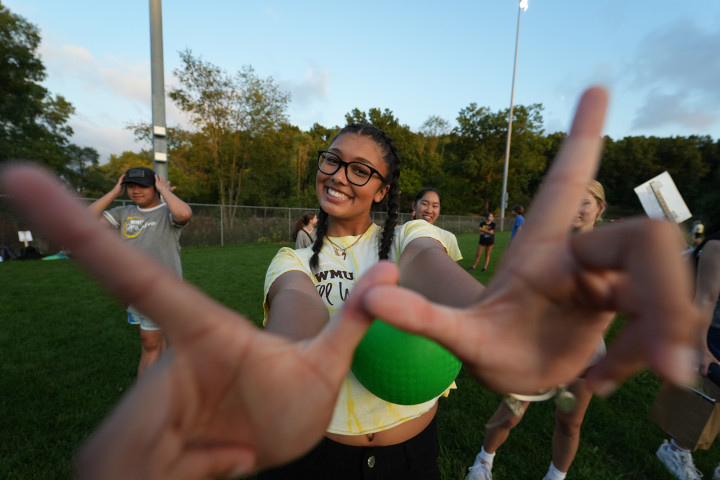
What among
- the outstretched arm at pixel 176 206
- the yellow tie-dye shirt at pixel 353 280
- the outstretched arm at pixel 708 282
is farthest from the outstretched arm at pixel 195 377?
the outstretched arm at pixel 176 206

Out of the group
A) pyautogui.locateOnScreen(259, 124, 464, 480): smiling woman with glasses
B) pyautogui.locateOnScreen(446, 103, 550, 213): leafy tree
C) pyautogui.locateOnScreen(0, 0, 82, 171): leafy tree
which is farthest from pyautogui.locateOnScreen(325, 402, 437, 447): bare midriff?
pyautogui.locateOnScreen(446, 103, 550, 213): leafy tree

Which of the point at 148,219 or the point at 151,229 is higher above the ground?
the point at 148,219

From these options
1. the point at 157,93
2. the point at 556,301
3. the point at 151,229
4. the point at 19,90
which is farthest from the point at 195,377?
the point at 19,90

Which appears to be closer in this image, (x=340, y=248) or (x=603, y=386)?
(x=603, y=386)

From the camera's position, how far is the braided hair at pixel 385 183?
1753 millimetres

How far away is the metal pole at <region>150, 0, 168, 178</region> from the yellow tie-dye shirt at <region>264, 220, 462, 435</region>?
6.64m

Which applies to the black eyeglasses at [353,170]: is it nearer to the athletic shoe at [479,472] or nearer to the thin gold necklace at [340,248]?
the thin gold necklace at [340,248]

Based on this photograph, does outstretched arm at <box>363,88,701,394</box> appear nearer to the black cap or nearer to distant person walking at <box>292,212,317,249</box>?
the black cap

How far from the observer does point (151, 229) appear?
375 centimetres

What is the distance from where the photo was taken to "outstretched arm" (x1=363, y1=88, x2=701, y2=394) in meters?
0.61

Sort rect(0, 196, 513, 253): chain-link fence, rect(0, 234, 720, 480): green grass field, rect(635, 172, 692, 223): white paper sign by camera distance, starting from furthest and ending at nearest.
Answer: rect(0, 196, 513, 253): chain-link fence, rect(635, 172, 692, 223): white paper sign, rect(0, 234, 720, 480): green grass field

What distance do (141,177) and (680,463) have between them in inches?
234

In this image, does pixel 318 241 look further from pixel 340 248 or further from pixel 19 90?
pixel 19 90

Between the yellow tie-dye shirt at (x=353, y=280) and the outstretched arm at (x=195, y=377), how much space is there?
767 mm
